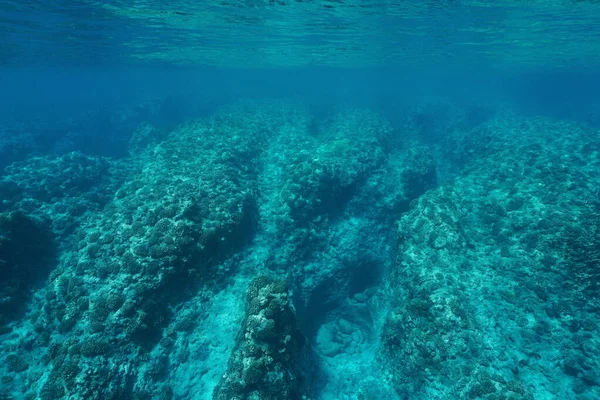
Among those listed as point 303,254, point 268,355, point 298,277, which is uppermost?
point 268,355

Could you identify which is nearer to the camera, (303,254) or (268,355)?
(268,355)

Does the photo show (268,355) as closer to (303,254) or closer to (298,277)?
(298,277)

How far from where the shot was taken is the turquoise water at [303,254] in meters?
13.8

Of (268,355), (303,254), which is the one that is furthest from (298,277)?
(268,355)

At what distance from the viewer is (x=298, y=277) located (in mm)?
21062

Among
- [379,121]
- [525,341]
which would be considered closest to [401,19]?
[379,121]

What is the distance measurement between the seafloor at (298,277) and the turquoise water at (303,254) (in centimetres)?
10

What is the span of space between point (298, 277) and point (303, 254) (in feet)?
5.64

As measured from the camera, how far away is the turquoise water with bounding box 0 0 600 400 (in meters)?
13.8

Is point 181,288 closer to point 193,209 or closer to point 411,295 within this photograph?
point 193,209

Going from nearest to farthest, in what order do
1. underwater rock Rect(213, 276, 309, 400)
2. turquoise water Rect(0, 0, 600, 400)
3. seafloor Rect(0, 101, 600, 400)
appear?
underwater rock Rect(213, 276, 309, 400), seafloor Rect(0, 101, 600, 400), turquoise water Rect(0, 0, 600, 400)

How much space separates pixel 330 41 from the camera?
4753cm

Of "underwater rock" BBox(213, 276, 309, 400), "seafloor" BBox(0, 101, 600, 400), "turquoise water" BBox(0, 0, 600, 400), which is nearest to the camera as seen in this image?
"underwater rock" BBox(213, 276, 309, 400)

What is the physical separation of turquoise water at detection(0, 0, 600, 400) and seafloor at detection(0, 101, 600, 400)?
0.10 metres
